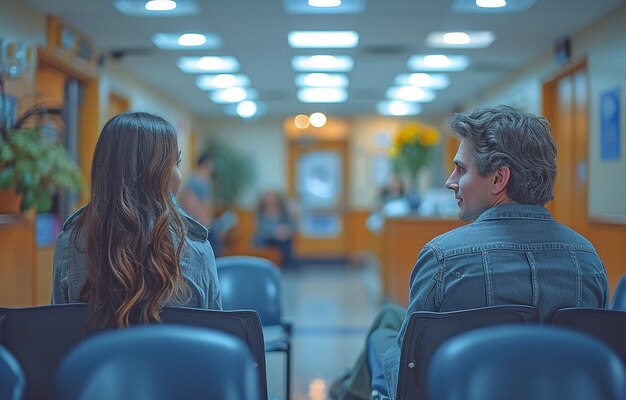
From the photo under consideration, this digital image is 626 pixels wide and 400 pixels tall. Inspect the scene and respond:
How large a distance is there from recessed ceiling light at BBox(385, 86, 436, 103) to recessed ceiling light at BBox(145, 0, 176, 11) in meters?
4.23

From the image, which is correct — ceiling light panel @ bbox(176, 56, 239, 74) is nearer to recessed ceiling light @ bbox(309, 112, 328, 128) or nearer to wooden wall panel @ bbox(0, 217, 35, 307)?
wooden wall panel @ bbox(0, 217, 35, 307)

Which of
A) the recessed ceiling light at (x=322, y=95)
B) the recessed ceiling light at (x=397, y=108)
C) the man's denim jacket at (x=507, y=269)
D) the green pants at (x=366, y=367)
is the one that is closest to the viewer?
the man's denim jacket at (x=507, y=269)

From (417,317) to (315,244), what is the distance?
10.1 metres

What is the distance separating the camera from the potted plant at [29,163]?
394 centimetres

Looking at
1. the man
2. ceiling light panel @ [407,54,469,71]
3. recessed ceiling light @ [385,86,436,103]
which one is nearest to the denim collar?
the man

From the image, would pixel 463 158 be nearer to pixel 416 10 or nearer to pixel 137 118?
pixel 137 118

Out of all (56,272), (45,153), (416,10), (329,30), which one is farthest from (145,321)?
(329,30)

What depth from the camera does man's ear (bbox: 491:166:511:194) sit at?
206 cm

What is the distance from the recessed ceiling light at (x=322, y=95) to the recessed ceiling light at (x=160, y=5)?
3.92 meters

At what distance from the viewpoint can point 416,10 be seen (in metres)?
5.09

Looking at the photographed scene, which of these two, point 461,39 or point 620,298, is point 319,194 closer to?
point 461,39

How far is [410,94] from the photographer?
9336mm

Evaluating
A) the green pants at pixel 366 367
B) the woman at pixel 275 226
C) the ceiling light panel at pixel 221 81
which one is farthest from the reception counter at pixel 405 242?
the woman at pixel 275 226

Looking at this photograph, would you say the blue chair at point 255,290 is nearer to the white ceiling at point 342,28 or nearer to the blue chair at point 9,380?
the blue chair at point 9,380
